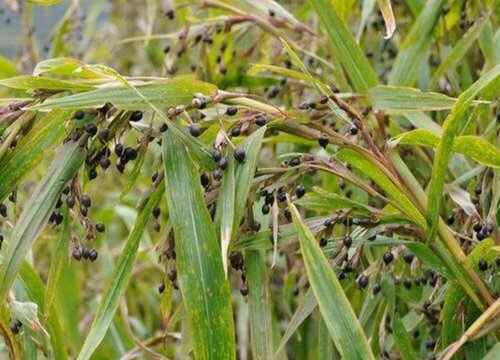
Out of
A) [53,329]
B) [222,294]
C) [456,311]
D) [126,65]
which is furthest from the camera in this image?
[126,65]

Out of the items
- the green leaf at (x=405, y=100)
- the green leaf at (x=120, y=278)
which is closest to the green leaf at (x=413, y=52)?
the green leaf at (x=405, y=100)

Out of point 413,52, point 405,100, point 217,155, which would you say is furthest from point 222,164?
point 413,52

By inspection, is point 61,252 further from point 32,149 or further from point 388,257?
point 388,257

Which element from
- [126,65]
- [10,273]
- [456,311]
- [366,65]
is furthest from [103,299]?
[126,65]

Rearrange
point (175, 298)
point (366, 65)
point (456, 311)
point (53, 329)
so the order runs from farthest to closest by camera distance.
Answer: point (175, 298) < point (366, 65) < point (53, 329) < point (456, 311)

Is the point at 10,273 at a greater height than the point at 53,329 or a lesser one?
greater

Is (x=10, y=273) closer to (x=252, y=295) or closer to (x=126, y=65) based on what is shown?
(x=252, y=295)

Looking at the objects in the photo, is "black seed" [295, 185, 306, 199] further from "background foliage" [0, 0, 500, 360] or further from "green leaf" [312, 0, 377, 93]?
"green leaf" [312, 0, 377, 93]

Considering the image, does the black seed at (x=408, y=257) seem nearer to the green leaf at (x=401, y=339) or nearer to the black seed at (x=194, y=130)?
the green leaf at (x=401, y=339)
